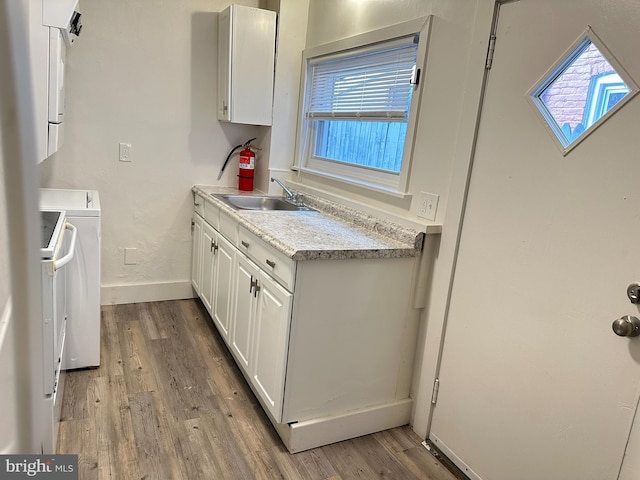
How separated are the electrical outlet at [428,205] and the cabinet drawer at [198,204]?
166 cm

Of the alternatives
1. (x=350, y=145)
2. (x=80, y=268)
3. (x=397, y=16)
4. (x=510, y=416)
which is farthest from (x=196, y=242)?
(x=510, y=416)

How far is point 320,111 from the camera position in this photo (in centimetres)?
310

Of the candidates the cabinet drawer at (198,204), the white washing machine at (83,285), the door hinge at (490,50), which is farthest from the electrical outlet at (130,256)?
the door hinge at (490,50)

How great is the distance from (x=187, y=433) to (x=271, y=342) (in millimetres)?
540

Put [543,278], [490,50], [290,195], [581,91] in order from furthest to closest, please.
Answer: [290,195]
[490,50]
[543,278]
[581,91]

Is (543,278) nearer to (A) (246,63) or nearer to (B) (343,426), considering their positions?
(B) (343,426)

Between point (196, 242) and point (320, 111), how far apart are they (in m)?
1.28

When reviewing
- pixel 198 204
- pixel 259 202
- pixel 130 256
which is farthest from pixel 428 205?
pixel 130 256

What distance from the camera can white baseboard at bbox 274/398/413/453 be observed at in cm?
199

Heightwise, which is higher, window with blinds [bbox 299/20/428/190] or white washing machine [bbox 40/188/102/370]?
window with blinds [bbox 299/20/428/190]

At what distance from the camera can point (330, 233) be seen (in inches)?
86.4

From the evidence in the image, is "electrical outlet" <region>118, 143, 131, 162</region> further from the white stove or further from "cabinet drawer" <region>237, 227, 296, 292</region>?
"cabinet drawer" <region>237, 227, 296, 292</region>

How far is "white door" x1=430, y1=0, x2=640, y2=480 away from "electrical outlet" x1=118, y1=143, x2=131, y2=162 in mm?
2355

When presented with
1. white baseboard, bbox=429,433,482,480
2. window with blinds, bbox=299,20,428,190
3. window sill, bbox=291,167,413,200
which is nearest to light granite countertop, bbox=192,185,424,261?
window sill, bbox=291,167,413,200
